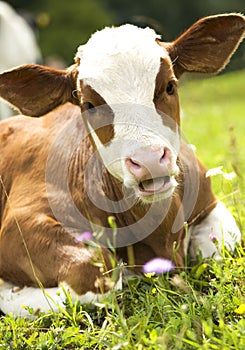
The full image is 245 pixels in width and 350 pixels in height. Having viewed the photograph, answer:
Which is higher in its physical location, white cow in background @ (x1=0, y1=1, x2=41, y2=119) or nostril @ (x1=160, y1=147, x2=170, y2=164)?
nostril @ (x1=160, y1=147, x2=170, y2=164)

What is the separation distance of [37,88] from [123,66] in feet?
2.39

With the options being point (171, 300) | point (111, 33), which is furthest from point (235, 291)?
point (111, 33)

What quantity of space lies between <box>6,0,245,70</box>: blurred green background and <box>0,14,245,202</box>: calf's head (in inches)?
902

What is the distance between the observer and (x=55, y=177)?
14.7 feet

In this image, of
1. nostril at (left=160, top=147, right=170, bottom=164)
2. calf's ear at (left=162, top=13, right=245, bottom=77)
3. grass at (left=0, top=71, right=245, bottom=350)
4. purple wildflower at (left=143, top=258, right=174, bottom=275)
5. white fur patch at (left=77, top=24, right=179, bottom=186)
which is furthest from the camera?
calf's ear at (left=162, top=13, right=245, bottom=77)

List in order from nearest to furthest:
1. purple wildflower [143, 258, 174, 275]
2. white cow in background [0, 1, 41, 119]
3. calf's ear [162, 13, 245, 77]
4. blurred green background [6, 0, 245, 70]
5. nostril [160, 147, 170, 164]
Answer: nostril [160, 147, 170, 164] < purple wildflower [143, 258, 174, 275] < calf's ear [162, 13, 245, 77] < white cow in background [0, 1, 41, 119] < blurred green background [6, 0, 245, 70]

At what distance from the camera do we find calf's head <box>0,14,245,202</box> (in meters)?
3.67

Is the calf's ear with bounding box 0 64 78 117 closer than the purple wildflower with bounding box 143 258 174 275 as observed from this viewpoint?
No

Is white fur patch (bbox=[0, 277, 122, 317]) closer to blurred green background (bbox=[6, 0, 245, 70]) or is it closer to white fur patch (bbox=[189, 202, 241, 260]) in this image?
white fur patch (bbox=[189, 202, 241, 260])

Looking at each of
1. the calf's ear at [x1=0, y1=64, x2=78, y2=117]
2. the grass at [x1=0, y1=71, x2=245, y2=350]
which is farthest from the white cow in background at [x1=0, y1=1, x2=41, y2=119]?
the grass at [x1=0, y1=71, x2=245, y2=350]

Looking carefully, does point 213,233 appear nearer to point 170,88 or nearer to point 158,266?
point 158,266

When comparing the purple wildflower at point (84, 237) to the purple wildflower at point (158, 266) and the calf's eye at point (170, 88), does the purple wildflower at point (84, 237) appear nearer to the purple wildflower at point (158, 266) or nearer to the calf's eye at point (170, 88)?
the purple wildflower at point (158, 266)

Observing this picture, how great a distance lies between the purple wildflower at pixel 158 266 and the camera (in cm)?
415

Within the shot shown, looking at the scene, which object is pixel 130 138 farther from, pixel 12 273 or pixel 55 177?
pixel 12 273
